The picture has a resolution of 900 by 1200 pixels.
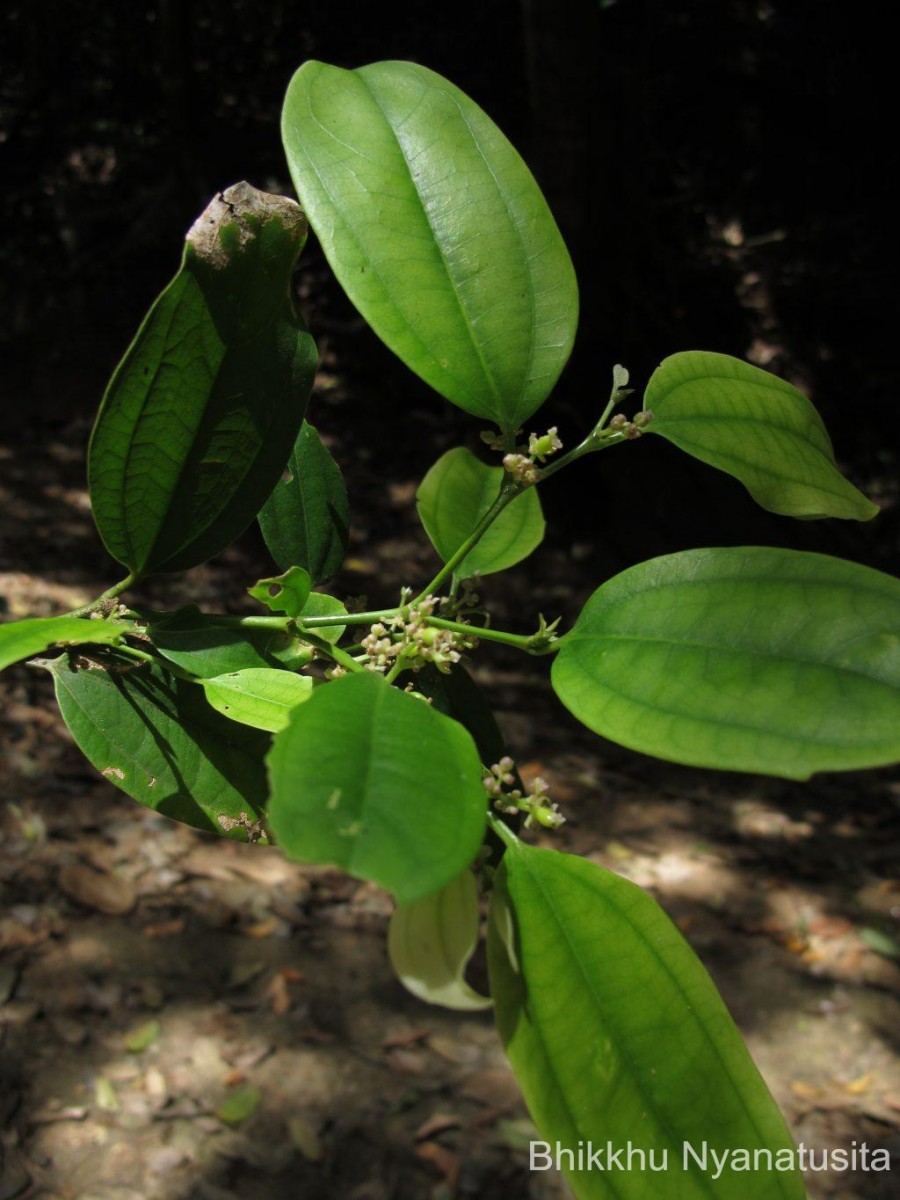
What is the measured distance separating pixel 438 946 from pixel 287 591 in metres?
0.18

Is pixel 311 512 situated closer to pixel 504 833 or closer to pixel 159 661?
pixel 159 661

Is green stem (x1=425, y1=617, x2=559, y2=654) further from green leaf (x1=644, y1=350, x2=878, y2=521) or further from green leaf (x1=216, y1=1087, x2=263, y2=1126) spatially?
green leaf (x1=216, y1=1087, x2=263, y2=1126)

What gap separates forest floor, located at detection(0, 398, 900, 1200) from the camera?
183 cm

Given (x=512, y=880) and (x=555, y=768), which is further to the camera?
(x=555, y=768)

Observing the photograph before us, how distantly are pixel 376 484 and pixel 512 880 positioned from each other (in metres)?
3.56

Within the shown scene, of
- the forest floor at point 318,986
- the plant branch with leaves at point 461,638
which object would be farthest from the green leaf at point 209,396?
the forest floor at point 318,986

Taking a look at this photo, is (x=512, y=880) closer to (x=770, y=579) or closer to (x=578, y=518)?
(x=770, y=579)

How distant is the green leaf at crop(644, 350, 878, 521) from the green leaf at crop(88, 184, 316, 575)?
0.61 ft

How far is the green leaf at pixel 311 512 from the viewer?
0.66m

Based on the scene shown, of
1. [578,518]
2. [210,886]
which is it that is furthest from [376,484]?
[210,886]

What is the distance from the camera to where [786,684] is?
0.42 m

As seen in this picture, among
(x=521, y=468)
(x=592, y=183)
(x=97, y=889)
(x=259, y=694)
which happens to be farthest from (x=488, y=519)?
Answer: (x=592, y=183)

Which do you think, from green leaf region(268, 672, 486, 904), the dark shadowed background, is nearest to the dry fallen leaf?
the dark shadowed background

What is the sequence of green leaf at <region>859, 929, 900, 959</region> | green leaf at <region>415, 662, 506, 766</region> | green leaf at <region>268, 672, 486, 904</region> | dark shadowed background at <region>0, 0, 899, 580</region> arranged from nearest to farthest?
1. green leaf at <region>268, 672, 486, 904</region>
2. green leaf at <region>415, 662, 506, 766</region>
3. green leaf at <region>859, 929, 900, 959</region>
4. dark shadowed background at <region>0, 0, 899, 580</region>
